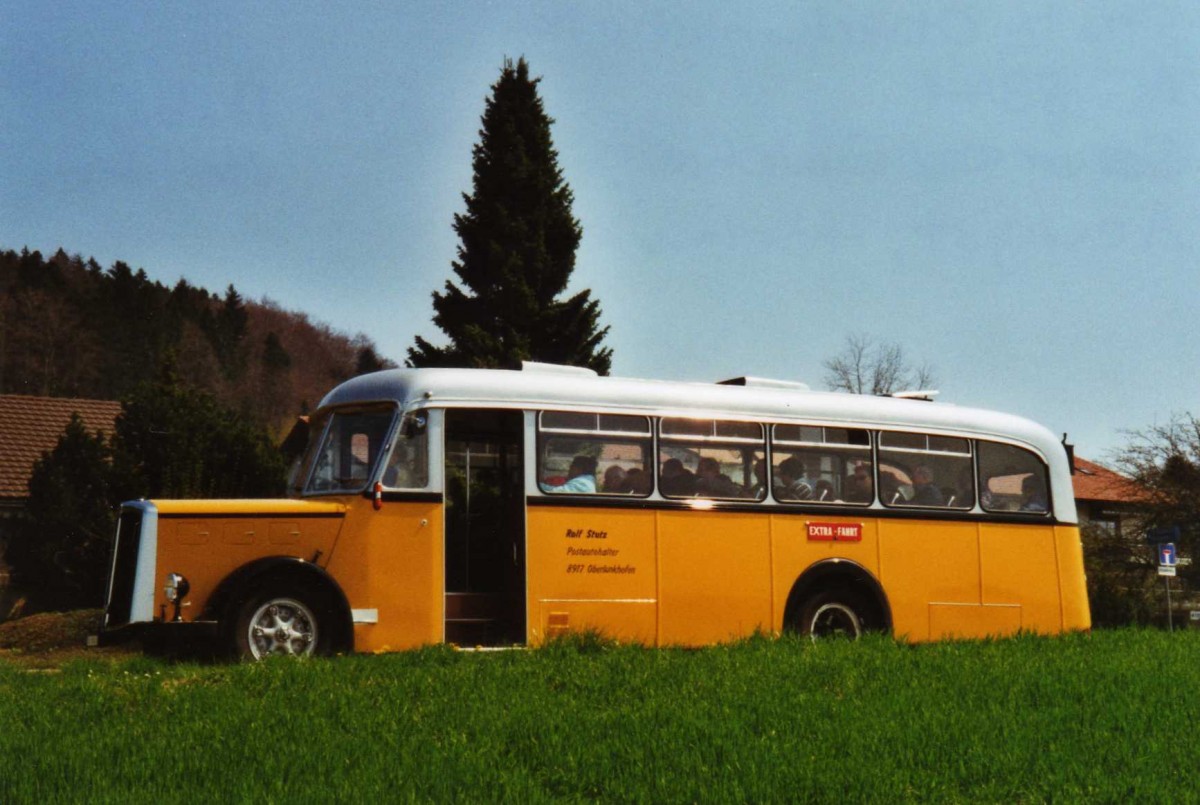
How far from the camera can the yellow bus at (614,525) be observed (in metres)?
11.6

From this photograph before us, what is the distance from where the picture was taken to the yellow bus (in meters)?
11.6

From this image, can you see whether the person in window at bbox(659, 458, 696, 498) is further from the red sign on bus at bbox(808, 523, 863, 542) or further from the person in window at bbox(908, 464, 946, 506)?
the person in window at bbox(908, 464, 946, 506)

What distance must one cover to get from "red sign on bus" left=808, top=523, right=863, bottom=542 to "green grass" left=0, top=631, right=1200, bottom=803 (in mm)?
2253

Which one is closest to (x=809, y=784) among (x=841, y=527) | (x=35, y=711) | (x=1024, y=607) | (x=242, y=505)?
(x=35, y=711)

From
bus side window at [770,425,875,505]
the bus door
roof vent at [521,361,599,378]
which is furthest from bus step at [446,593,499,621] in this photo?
bus side window at [770,425,875,505]

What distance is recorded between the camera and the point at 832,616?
1414 cm

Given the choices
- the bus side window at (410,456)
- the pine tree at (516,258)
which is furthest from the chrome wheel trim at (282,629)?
the pine tree at (516,258)

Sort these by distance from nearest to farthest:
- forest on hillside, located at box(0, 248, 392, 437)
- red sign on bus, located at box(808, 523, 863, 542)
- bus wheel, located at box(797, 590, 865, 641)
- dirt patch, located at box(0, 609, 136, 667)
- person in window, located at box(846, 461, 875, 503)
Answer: bus wheel, located at box(797, 590, 865, 641), red sign on bus, located at box(808, 523, 863, 542), person in window, located at box(846, 461, 875, 503), dirt patch, located at box(0, 609, 136, 667), forest on hillside, located at box(0, 248, 392, 437)

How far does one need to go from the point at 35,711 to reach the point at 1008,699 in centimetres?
670

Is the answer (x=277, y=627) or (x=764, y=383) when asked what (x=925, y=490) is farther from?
(x=277, y=627)

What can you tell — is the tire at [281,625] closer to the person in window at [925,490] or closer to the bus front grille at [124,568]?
the bus front grille at [124,568]

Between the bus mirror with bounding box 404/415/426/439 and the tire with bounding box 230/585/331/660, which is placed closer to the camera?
the tire with bounding box 230/585/331/660

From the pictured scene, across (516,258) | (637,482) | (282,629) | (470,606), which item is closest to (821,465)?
(637,482)

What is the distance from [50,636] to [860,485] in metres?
12.8
